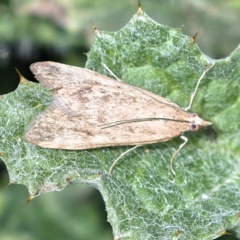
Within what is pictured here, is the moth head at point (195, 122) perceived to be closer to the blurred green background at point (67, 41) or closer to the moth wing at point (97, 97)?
the moth wing at point (97, 97)

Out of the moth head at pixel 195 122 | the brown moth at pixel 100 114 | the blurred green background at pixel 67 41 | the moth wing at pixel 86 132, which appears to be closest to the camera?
the moth wing at pixel 86 132

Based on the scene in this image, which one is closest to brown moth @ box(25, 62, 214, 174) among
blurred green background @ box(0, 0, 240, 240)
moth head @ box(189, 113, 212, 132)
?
moth head @ box(189, 113, 212, 132)

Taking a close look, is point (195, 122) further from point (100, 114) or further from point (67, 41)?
point (67, 41)

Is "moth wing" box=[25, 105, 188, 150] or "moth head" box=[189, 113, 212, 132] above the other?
"moth head" box=[189, 113, 212, 132]

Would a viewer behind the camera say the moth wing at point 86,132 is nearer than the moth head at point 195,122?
Yes

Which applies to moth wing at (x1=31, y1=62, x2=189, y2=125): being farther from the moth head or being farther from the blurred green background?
the blurred green background

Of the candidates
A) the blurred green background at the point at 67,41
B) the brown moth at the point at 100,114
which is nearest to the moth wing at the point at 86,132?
the brown moth at the point at 100,114

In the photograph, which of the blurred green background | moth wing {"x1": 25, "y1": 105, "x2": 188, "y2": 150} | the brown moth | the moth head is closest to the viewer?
moth wing {"x1": 25, "y1": 105, "x2": 188, "y2": 150}

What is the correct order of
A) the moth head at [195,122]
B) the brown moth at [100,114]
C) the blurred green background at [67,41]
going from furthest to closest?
the blurred green background at [67,41], the moth head at [195,122], the brown moth at [100,114]
